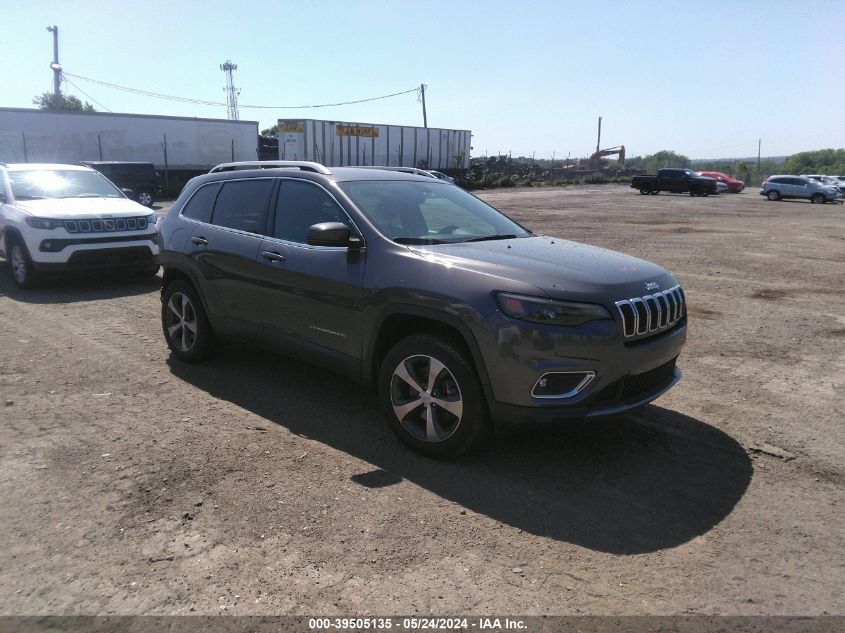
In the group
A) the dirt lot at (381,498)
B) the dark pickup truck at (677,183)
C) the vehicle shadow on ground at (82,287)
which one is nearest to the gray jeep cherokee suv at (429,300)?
the dirt lot at (381,498)

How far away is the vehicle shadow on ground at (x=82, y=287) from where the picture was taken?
8766mm

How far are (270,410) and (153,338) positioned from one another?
257cm

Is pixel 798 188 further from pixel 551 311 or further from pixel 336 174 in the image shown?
pixel 551 311

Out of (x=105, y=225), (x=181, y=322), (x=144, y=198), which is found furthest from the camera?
(x=144, y=198)

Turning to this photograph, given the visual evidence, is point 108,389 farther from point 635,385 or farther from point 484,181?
point 484,181

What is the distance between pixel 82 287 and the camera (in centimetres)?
952

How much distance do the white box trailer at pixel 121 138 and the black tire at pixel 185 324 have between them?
83.3 ft

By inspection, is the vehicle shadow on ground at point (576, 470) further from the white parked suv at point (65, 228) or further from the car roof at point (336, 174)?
the white parked suv at point (65, 228)

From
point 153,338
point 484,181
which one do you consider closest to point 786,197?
point 484,181

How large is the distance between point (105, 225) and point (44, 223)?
74 cm

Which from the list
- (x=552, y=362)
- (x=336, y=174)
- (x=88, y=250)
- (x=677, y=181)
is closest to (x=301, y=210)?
(x=336, y=174)

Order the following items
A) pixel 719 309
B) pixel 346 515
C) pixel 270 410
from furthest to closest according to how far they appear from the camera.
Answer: pixel 719 309 → pixel 270 410 → pixel 346 515

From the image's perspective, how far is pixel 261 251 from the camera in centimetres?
495

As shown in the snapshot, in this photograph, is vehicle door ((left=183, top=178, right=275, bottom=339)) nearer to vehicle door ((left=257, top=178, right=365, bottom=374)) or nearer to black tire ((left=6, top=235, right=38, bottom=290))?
vehicle door ((left=257, top=178, right=365, bottom=374))
